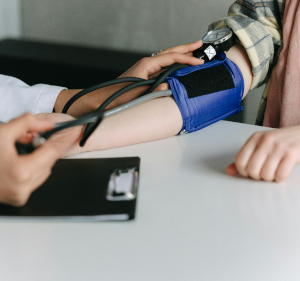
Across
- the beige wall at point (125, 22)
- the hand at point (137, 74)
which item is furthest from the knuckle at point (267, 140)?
the beige wall at point (125, 22)

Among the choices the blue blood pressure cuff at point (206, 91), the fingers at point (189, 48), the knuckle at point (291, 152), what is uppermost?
the fingers at point (189, 48)

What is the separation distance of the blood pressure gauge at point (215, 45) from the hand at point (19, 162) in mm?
405

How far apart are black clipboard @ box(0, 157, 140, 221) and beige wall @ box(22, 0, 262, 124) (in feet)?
3.84

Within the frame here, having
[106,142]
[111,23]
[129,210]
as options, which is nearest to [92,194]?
[129,210]

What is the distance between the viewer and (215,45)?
0.65 m

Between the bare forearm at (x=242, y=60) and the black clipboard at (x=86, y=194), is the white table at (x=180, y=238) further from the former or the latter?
Answer: the bare forearm at (x=242, y=60)

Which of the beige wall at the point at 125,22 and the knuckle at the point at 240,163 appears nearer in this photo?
the knuckle at the point at 240,163

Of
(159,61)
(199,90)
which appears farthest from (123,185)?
(159,61)

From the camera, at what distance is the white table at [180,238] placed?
28cm

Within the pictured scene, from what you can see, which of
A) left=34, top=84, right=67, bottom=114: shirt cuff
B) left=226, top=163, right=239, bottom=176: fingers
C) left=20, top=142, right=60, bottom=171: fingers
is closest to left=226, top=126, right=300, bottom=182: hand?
left=226, top=163, right=239, bottom=176: fingers

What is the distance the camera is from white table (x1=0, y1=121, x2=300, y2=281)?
283mm

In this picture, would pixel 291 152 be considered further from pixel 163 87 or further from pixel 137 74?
pixel 137 74

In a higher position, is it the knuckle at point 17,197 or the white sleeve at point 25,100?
the white sleeve at point 25,100

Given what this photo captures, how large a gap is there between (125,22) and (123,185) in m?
1.43
